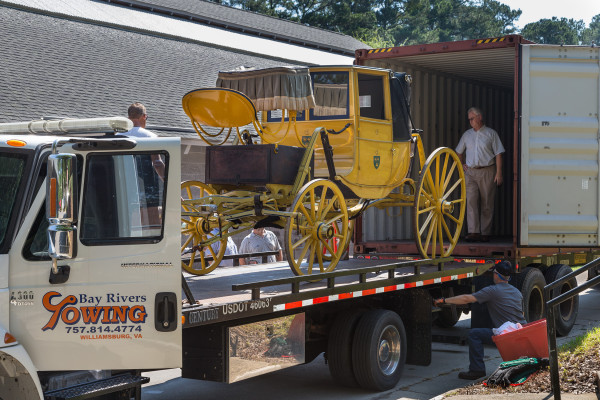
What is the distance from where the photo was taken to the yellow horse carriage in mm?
7934

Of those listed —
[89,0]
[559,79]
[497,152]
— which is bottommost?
[497,152]

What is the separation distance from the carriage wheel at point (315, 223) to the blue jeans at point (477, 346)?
167 cm

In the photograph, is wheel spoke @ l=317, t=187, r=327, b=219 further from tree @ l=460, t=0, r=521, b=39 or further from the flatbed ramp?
tree @ l=460, t=0, r=521, b=39

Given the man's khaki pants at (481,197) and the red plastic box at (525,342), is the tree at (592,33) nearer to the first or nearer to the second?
the man's khaki pants at (481,197)

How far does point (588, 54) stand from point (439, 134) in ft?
8.13

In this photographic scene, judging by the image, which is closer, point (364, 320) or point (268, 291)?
point (268, 291)

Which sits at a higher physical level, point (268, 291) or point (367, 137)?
point (367, 137)

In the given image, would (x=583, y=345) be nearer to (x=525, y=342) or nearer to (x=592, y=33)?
(x=525, y=342)

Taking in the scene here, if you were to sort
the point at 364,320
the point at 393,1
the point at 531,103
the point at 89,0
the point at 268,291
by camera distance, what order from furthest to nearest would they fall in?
the point at 393,1 → the point at 89,0 → the point at 531,103 → the point at 364,320 → the point at 268,291

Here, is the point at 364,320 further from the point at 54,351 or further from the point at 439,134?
the point at 439,134

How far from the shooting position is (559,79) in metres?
10.5

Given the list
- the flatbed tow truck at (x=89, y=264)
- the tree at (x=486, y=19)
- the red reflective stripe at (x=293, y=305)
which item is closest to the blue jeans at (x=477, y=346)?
the red reflective stripe at (x=293, y=305)

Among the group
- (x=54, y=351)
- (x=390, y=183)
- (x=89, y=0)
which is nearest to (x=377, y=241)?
(x=390, y=183)

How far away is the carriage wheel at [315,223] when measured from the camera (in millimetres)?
7694
